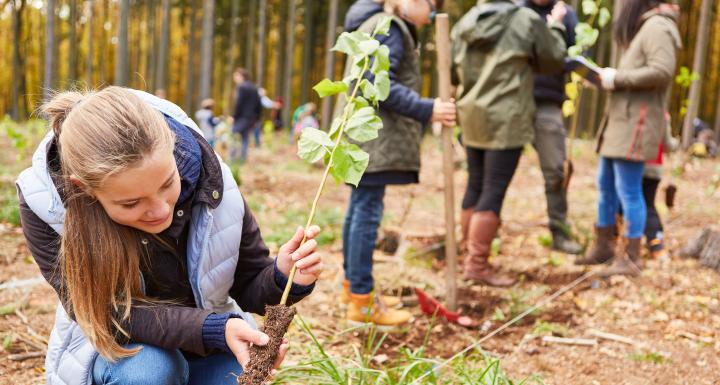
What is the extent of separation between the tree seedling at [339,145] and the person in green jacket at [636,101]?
2250 millimetres

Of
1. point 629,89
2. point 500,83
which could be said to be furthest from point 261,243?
point 629,89

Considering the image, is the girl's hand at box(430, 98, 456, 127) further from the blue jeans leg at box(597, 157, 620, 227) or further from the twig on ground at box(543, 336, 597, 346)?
the blue jeans leg at box(597, 157, 620, 227)

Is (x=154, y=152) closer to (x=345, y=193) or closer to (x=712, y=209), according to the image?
(x=345, y=193)

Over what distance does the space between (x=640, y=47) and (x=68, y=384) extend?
136 inches

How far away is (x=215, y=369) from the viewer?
1.84m

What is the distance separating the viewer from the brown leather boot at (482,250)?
11.7 ft

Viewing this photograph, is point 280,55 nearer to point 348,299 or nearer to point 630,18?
point 630,18

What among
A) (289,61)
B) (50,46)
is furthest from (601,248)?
(50,46)

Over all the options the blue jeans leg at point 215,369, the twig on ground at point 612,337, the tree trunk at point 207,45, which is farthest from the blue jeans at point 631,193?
the tree trunk at point 207,45

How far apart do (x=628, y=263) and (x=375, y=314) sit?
1.80 meters

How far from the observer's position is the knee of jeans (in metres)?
1.60

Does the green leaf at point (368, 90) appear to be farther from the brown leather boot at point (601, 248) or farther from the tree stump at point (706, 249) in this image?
the tree stump at point (706, 249)

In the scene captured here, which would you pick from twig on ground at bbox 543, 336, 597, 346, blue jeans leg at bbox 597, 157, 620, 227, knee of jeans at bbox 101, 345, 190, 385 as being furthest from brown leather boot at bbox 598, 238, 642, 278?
knee of jeans at bbox 101, 345, 190, 385

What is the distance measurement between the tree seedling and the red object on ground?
1.39m
